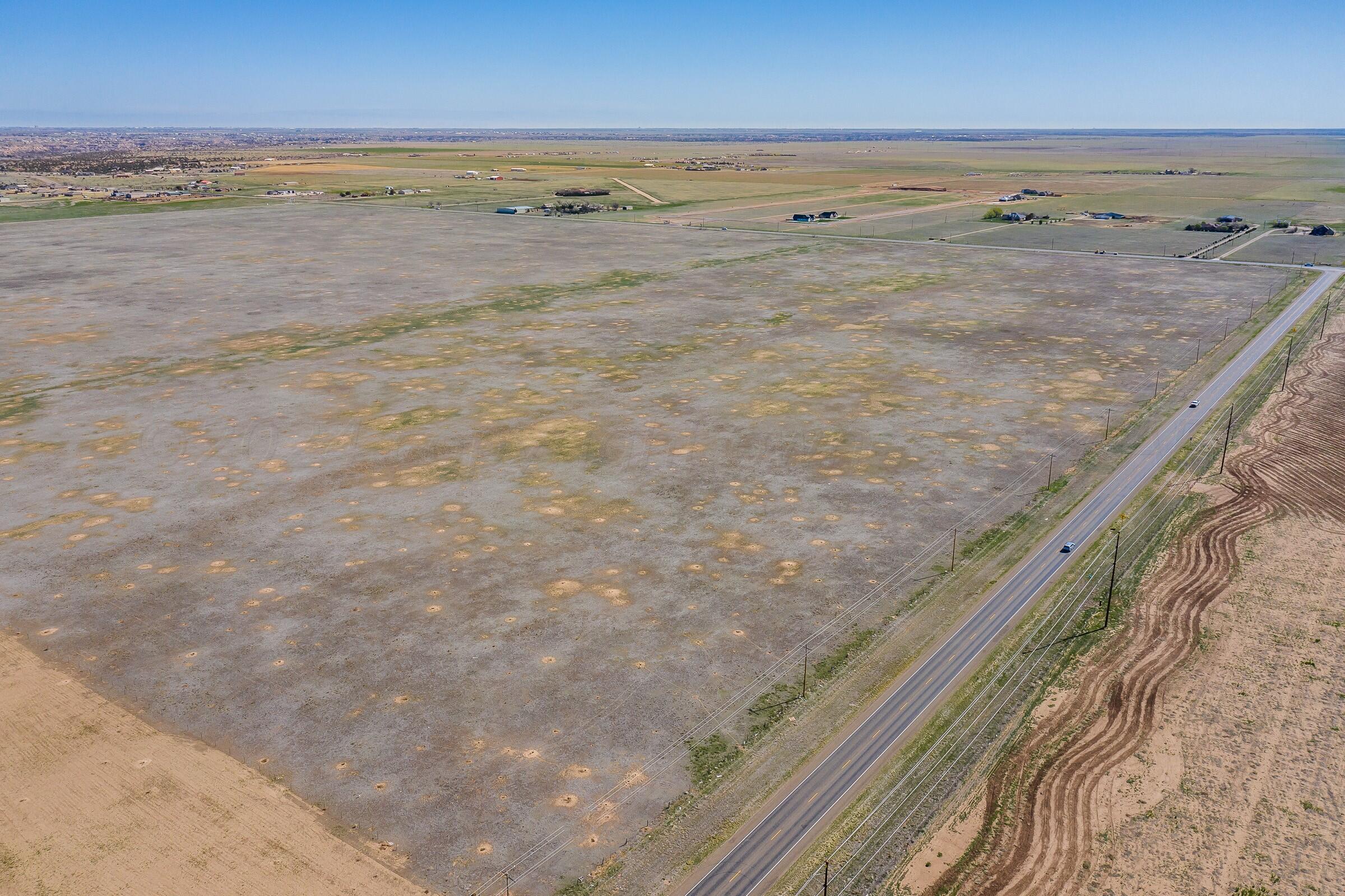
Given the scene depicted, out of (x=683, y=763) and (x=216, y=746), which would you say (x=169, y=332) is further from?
(x=683, y=763)

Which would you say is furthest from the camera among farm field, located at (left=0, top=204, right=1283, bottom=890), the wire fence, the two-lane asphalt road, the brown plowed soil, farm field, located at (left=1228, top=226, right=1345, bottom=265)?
farm field, located at (left=1228, top=226, right=1345, bottom=265)

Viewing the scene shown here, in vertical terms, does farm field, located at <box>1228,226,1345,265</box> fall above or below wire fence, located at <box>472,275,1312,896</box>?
above

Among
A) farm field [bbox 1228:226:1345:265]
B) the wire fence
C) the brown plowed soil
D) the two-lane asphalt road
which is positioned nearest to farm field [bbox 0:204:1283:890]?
the wire fence

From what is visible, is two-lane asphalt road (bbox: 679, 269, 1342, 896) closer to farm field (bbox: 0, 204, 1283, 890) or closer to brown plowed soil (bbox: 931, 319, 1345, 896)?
farm field (bbox: 0, 204, 1283, 890)

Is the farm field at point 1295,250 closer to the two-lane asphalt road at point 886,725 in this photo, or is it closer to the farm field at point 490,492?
the farm field at point 490,492

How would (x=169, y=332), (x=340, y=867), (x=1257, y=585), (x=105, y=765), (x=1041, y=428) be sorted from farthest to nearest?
1. (x=169, y=332)
2. (x=1041, y=428)
3. (x=1257, y=585)
4. (x=105, y=765)
5. (x=340, y=867)

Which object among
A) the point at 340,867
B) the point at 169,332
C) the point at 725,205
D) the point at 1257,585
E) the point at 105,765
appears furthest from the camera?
the point at 725,205

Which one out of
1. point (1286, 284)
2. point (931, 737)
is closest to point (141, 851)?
point (931, 737)
